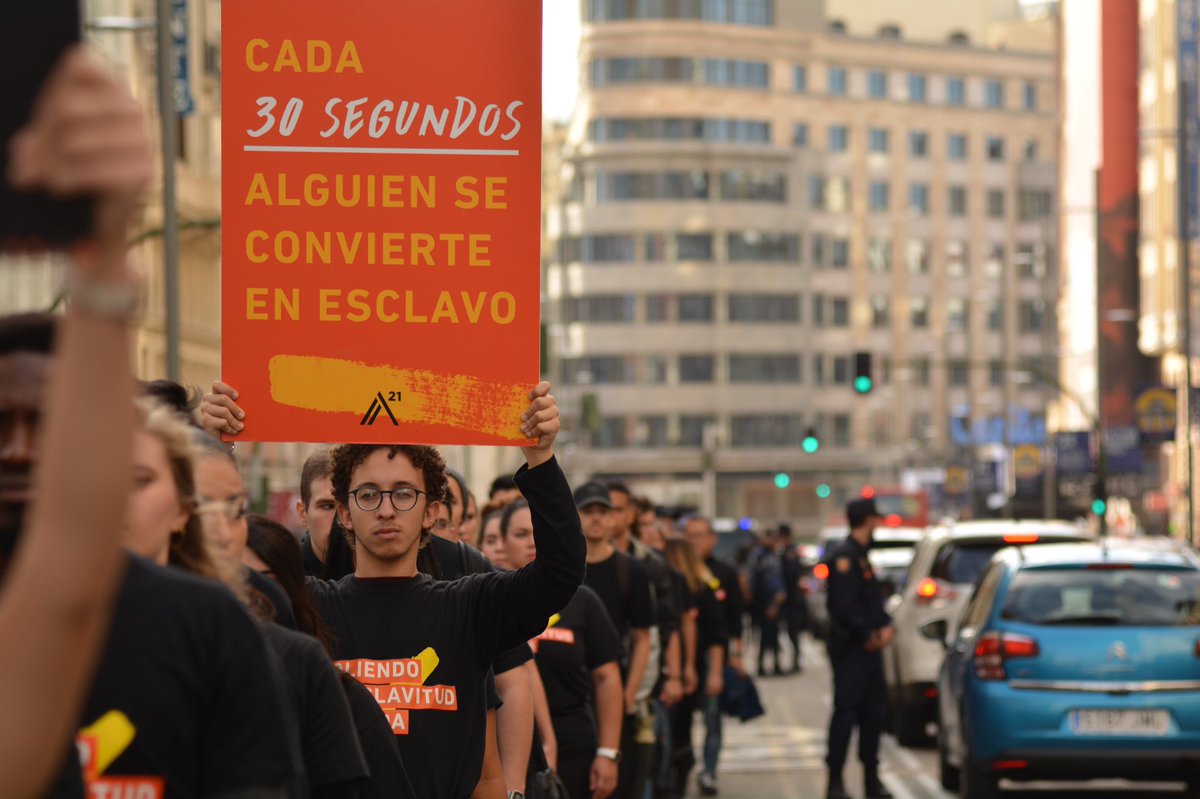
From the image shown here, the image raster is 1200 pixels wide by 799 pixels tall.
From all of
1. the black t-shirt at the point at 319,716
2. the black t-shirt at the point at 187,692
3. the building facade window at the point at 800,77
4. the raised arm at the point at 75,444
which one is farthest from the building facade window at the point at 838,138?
the raised arm at the point at 75,444

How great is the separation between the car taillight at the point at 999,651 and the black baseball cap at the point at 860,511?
2.57m

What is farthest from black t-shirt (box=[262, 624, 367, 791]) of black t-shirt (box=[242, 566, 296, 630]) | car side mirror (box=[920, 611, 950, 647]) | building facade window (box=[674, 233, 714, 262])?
building facade window (box=[674, 233, 714, 262])

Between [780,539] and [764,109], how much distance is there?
86.9 metres

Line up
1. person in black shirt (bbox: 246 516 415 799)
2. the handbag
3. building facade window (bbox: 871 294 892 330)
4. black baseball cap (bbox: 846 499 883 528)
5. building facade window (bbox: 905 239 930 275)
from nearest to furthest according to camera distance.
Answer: person in black shirt (bbox: 246 516 415 799), the handbag, black baseball cap (bbox: 846 499 883 528), building facade window (bbox: 871 294 892 330), building facade window (bbox: 905 239 930 275)

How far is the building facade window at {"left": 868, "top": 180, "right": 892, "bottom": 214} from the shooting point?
132 meters

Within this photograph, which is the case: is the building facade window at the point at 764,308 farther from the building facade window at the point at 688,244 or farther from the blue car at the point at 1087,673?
the blue car at the point at 1087,673

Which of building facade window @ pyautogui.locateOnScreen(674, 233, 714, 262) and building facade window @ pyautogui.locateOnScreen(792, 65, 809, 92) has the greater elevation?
building facade window @ pyautogui.locateOnScreen(792, 65, 809, 92)

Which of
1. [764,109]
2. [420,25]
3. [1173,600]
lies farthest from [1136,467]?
[764,109]

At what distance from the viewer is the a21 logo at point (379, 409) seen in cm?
571

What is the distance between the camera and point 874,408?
426ft

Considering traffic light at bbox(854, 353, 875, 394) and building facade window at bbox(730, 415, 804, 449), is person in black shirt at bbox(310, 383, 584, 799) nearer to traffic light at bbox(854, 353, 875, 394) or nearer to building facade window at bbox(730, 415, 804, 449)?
traffic light at bbox(854, 353, 875, 394)

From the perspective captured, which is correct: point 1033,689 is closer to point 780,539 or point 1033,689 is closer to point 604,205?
point 780,539

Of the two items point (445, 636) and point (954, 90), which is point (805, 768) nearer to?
point (445, 636)

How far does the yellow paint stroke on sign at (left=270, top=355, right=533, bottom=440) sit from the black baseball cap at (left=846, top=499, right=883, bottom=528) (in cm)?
1096
